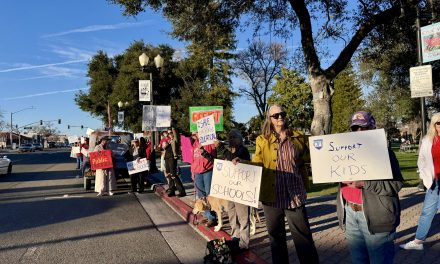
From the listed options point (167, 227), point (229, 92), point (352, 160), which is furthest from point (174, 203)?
point (229, 92)

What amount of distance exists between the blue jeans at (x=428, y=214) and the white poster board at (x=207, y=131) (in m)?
3.25

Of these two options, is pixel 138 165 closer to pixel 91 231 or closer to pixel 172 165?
pixel 172 165

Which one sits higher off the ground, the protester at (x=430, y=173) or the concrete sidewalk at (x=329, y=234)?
the protester at (x=430, y=173)

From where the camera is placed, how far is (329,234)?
283 inches

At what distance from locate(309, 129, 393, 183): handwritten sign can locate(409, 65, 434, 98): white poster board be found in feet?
22.1

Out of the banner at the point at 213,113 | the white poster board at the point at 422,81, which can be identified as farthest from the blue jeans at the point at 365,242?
the white poster board at the point at 422,81

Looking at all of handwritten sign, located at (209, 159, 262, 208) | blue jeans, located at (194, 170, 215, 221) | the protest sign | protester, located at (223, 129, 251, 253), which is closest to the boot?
blue jeans, located at (194, 170, 215, 221)

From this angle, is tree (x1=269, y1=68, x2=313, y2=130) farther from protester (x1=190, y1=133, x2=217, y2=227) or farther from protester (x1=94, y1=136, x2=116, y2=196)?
protester (x1=190, y1=133, x2=217, y2=227)

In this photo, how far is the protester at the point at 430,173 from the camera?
19.5 feet

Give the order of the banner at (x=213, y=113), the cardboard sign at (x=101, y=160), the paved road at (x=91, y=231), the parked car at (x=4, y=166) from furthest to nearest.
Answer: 1. the parked car at (x=4, y=166)
2. the cardboard sign at (x=101, y=160)
3. the banner at (x=213, y=113)
4. the paved road at (x=91, y=231)

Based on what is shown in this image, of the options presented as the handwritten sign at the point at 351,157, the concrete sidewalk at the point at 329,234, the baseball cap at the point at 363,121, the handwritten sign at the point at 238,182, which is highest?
the baseball cap at the point at 363,121

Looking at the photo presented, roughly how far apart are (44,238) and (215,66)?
35406 millimetres

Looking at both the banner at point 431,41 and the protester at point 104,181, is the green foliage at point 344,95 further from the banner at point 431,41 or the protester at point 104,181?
the banner at point 431,41

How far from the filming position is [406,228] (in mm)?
7273
